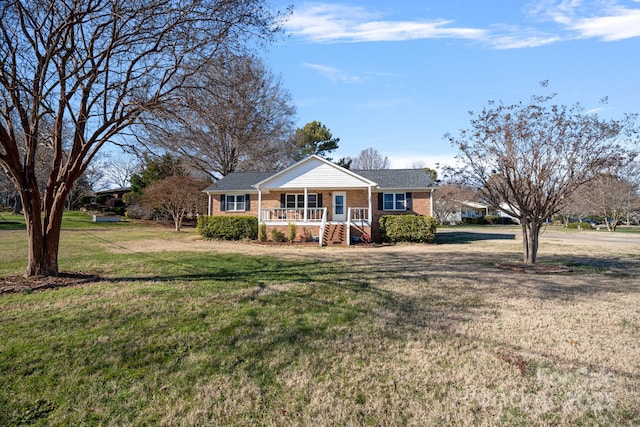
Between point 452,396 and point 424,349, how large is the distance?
0.97 metres

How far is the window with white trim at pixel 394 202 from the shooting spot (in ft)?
70.4

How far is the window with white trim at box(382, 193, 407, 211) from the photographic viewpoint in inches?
845

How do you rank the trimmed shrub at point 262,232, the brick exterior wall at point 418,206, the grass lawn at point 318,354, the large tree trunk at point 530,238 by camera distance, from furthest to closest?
1. the brick exterior wall at point 418,206
2. the trimmed shrub at point 262,232
3. the large tree trunk at point 530,238
4. the grass lawn at point 318,354

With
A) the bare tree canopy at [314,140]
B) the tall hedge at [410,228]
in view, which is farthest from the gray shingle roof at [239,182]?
the bare tree canopy at [314,140]

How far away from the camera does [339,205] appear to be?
2167cm

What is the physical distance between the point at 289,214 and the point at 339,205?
328 cm

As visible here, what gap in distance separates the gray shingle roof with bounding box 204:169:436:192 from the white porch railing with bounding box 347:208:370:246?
7.52 feet

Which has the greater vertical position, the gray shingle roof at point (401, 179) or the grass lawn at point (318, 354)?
the gray shingle roof at point (401, 179)

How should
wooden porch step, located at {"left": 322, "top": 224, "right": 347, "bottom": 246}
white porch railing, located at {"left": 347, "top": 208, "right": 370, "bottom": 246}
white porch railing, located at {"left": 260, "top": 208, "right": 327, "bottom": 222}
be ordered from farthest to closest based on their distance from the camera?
white porch railing, located at {"left": 260, "top": 208, "right": 327, "bottom": 222}
wooden porch step, located at {"left": 322, "top": 224, "right": 347, "bottom": 246}
white porch railing, located at {"left": 347, "top": 208, "right": 370, "bottom": 246}

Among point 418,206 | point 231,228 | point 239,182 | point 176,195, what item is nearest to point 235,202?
point 239,182

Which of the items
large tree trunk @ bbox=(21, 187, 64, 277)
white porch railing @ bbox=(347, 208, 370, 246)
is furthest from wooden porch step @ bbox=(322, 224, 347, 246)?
large tree trunk @ bbox=(21, 187, 64, 277)

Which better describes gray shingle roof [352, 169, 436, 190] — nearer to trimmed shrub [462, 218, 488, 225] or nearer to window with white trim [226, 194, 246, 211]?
window with white trim [226, 194, 246, 211]

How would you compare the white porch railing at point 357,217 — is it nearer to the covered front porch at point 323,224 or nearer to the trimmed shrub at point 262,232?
the covered front porch at point 323,224

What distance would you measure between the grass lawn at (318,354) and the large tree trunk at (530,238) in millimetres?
3039
